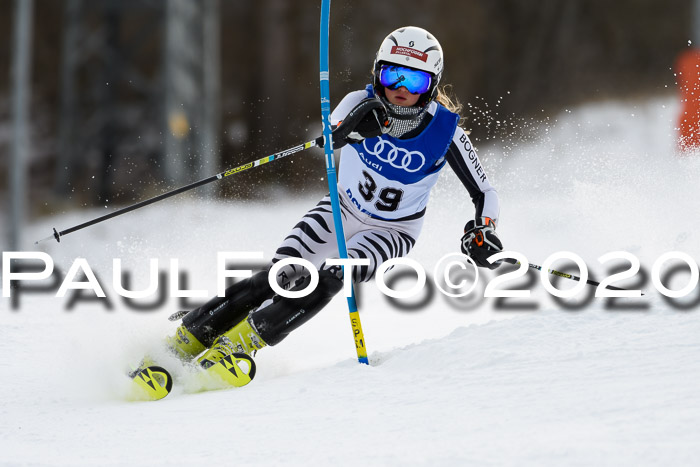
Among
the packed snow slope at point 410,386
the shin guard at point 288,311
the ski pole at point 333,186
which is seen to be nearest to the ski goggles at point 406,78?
the ski pole at point 333,186

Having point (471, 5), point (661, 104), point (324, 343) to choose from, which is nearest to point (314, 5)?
point (471, 5)

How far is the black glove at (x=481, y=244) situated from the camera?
151 inches

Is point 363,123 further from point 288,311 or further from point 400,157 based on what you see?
point 288,311

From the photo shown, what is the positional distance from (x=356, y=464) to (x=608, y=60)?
57.3 feet

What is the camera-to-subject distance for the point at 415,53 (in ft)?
12.5

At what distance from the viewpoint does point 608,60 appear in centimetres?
1842

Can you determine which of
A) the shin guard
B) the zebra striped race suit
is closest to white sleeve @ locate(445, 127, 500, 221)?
the zebra striped race suit

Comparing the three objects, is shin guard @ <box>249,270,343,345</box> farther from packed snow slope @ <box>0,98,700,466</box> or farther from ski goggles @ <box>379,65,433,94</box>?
ski goggles @ <box>379,65,433,94</box>

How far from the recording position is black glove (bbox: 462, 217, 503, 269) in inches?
151

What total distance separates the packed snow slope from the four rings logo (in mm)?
794

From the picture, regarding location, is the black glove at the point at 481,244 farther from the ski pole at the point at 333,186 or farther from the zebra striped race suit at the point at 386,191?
the ski pole at the point at 333,186

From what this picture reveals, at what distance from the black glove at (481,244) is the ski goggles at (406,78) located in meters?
0.67

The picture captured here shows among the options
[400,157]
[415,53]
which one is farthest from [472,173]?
[415,53]

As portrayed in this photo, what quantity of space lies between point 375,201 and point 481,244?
60 cm
